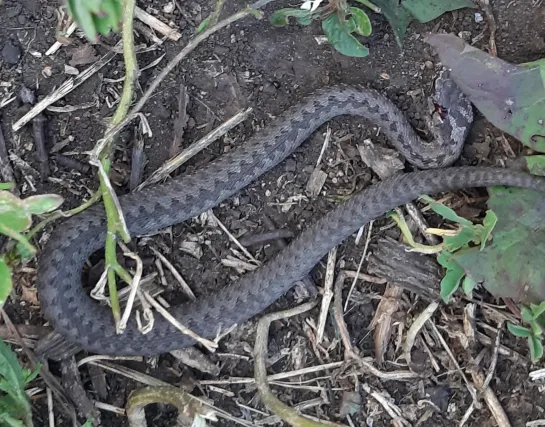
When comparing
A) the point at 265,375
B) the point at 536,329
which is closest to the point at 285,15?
the point at 265,375

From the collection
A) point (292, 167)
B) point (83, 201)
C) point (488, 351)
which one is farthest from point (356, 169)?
point (83, 201)

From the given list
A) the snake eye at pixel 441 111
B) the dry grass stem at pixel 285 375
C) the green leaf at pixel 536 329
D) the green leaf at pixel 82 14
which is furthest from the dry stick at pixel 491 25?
the green leaf at pixel 82 14

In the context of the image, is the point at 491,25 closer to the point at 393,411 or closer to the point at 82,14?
the point at 393,411

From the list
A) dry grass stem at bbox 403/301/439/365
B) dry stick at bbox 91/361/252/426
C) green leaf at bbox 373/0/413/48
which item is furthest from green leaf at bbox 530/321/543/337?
green leaf at bbox 373/0/413/48

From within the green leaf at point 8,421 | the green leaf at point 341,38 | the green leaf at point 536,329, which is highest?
the green leaf at point 341,38

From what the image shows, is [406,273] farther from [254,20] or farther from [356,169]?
[254,20]

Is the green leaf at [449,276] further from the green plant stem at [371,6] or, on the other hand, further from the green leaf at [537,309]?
the green plant stem at [371,6]
